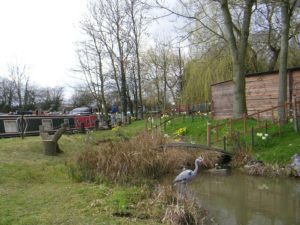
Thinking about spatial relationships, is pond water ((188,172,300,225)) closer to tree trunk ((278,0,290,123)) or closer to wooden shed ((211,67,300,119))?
tree trunk ((278,0,290,123))

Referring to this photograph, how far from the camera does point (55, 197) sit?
7.67 metres

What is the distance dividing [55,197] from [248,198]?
492 centimetres

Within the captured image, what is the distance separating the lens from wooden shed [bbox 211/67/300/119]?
1709cm

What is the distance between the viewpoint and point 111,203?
7.11 m

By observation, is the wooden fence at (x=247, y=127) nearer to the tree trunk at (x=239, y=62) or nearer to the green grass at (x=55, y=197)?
the tree trunk at (x=239, y=62)

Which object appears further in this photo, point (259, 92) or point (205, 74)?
point (205, 74)

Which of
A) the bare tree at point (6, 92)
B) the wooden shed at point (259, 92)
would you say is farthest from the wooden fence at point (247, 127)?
the bare tree at point (6, 92)

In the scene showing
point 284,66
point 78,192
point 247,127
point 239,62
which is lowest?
point 78,192

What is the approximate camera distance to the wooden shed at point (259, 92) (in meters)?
17.1

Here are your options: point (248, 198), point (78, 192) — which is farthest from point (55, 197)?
point (248, 198)

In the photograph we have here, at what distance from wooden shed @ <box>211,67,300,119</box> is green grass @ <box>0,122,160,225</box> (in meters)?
11.0

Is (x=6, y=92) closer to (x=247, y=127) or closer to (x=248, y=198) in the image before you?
(x=247, y=127)

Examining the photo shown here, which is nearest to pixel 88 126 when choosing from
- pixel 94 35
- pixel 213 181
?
pixel 94 35

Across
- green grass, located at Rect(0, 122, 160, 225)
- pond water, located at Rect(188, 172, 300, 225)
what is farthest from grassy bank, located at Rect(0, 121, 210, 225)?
pond water, located at Rect(188, 172, 300, 225)
